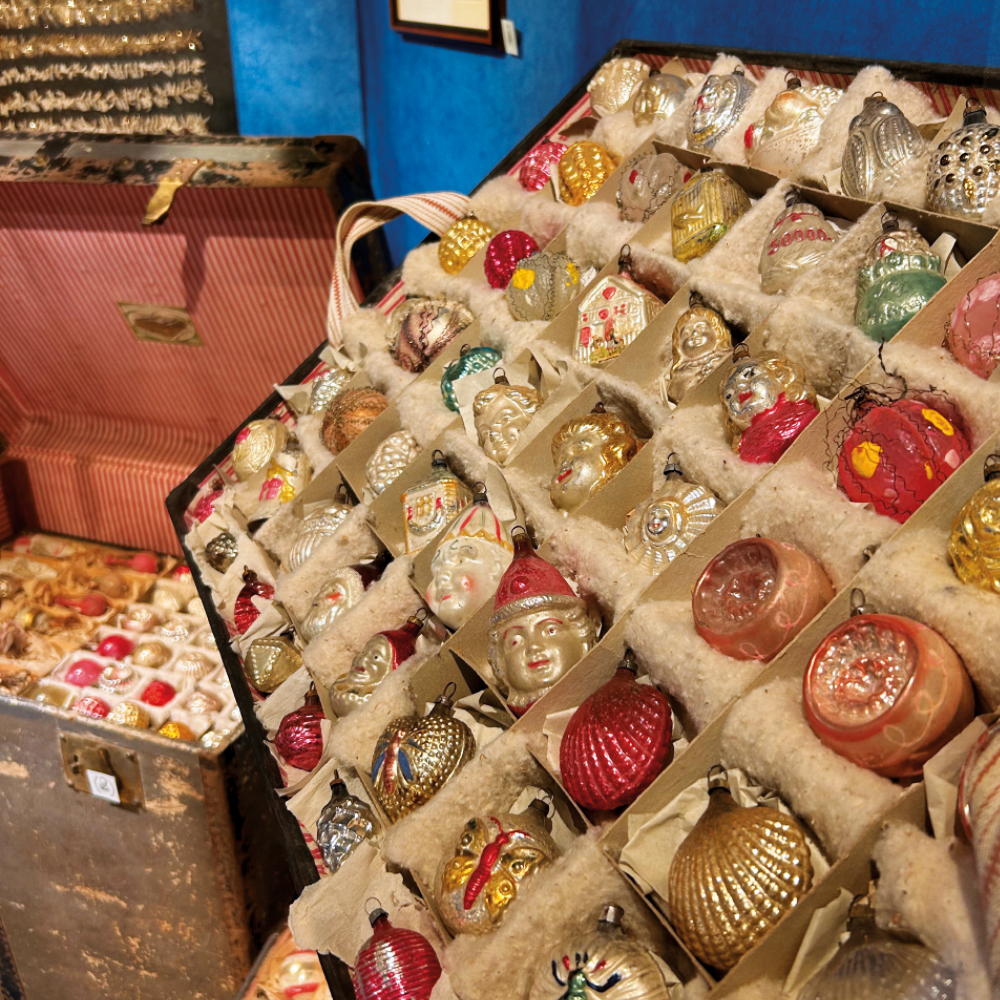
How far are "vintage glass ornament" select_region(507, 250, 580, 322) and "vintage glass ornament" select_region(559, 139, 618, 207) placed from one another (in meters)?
0.19

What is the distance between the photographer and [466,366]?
161 cm

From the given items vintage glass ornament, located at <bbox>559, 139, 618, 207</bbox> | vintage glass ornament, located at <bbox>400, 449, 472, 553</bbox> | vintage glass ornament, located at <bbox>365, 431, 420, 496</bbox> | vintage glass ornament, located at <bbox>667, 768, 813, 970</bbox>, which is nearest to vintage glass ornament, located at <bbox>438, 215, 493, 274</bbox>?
vintage glass ornament, located at <bbox>559, 139, 618, 207</bbox>

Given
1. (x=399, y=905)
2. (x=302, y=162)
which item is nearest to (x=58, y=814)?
(x=399, y=905)

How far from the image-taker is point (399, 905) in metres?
1.17

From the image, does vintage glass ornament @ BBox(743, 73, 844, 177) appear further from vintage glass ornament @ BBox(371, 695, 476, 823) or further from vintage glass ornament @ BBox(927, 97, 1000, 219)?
vintage glass ornament @ BBox(371, 695, 476, 823)

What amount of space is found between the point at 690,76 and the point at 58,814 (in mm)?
2206

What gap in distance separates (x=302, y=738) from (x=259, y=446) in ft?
2.60

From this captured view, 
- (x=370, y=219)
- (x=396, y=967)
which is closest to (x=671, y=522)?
(x=396, y=967)

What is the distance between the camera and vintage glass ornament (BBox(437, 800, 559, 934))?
1.03 meters

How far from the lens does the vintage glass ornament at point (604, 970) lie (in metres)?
0.86

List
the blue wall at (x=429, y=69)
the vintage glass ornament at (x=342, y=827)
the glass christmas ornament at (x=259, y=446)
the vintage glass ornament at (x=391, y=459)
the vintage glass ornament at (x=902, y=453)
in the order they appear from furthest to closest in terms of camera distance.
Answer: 1. the glass christmas ornament at (x=259, y=446)
2. the blue wall at (x=429, y=69)
3. the vintage glass ornament at (x=391, y=459)
4. the vintage glass ornament at (x=342, y=827)
5. the vintage glass ornament at (x=902, y=453)

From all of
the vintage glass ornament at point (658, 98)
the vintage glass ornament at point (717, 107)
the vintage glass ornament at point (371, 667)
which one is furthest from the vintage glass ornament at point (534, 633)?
the vintage glass ornament at point (658, 98)

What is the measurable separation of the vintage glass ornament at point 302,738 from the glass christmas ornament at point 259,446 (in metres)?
0.69

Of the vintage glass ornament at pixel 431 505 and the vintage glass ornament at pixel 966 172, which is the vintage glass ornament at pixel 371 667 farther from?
the vintage glass ornament at pixel 966 172
